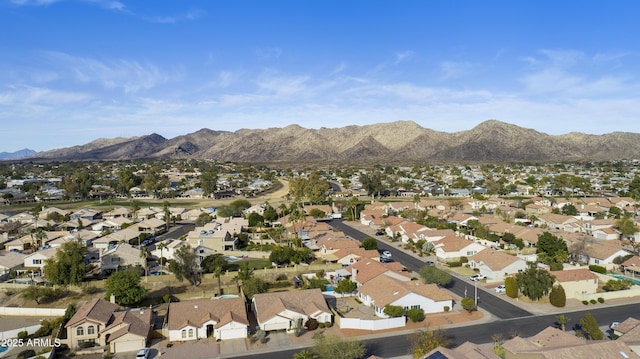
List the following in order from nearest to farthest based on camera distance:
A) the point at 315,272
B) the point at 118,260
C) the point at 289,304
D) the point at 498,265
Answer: the point at 289,304, the point at 498,265, the point at 315,272, the point at 118,260

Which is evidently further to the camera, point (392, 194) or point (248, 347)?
point (392, 194)

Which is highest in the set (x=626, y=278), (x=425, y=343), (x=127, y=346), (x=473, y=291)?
(x=425, y=343)

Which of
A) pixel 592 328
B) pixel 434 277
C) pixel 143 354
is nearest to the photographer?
pixel 143 354

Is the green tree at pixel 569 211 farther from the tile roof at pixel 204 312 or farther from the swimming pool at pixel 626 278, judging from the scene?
the tile roof at pixel 204 312

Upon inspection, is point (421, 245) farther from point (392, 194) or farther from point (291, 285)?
point (392, 194)

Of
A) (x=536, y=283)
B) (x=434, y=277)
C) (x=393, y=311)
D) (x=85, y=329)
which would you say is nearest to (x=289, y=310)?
(x=393, y=311)

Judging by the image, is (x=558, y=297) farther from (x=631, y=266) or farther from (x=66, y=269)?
(x=66, y=269)

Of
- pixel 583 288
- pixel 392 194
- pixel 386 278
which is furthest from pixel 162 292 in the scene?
pixel 392 194

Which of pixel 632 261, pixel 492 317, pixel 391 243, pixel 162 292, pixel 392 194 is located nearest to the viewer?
pixel 492 317
